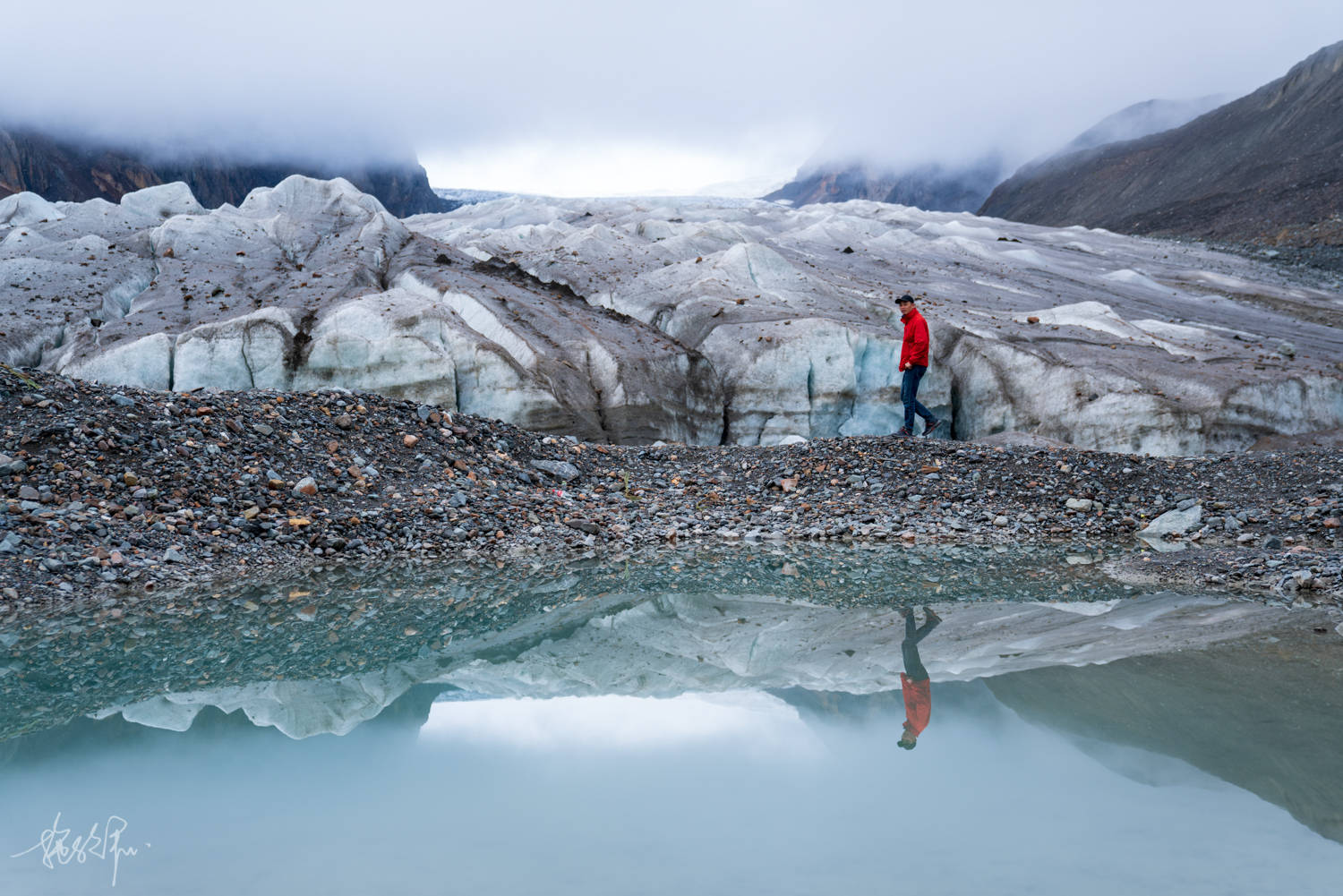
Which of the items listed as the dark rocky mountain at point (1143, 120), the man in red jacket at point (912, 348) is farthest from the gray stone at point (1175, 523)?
the dark rocky mountain at point (1143, 120)

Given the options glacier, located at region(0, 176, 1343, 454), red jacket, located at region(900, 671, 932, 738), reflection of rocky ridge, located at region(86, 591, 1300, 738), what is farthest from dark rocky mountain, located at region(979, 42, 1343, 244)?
red jacket, located at region(900, 671, 932, 738)

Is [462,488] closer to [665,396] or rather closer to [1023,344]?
[665,396]

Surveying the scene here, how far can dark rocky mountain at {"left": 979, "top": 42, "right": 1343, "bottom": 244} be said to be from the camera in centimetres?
6525

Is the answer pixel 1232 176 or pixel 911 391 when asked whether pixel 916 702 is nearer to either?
pixel 911 391

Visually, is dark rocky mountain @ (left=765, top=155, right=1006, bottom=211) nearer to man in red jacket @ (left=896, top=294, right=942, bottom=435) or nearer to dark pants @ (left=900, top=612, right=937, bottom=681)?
man in red jacket @ (left=896, top=294, right=942, bottom=435)

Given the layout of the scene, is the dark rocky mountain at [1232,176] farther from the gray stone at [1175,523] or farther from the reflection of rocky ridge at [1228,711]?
the reflection of rocky ridge at [1228,711]

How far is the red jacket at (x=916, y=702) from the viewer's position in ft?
14.7

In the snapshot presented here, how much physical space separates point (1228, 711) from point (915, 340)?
26.0ft

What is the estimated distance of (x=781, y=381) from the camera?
1875cm

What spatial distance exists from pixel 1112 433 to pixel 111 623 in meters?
16.1

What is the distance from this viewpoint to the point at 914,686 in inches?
202

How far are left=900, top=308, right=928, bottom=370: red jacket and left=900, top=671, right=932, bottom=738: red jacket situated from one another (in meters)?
7.43

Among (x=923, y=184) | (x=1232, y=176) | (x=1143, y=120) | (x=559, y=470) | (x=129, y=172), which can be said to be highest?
(x=1143, y=120)

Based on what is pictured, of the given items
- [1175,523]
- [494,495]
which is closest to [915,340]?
[1175,523]
